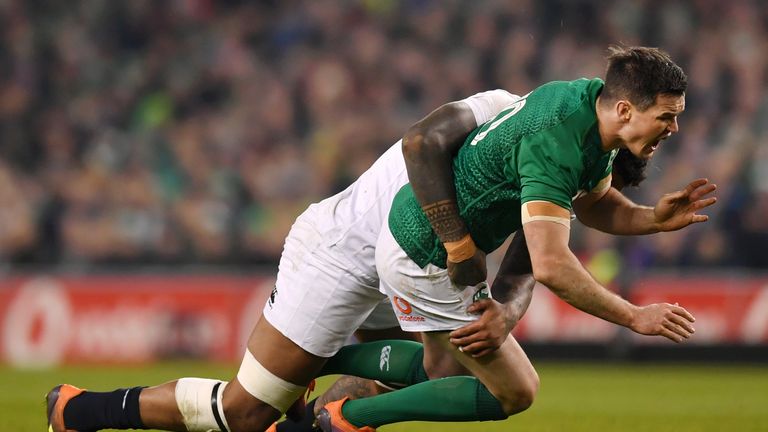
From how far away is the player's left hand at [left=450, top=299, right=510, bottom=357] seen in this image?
15.9ft

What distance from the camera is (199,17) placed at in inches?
616

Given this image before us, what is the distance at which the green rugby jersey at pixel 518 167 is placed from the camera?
14.6 ft

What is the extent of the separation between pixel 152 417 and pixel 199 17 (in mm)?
10927

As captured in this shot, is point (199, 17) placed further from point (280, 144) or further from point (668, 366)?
point (668, 366)

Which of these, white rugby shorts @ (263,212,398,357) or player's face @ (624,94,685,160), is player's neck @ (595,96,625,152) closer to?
player's face @ (624,94,685,160)

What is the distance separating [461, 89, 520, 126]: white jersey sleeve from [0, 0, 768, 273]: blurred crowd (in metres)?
6.78

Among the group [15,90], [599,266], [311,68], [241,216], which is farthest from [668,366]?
[15,90]

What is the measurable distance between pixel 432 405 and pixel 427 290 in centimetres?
56

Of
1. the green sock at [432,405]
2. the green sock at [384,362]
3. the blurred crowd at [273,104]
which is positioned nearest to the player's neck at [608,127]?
the green sock at [432,405]

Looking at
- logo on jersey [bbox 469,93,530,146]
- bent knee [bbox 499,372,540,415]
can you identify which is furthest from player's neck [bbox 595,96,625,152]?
bent knee [bbox 499,372,540,415]

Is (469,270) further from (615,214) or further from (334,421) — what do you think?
(334,421)

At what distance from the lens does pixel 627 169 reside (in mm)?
5352

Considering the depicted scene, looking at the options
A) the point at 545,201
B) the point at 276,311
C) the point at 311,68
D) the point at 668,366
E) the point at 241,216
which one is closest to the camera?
the point at 545,201

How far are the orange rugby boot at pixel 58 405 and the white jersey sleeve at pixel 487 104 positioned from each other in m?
2.28
